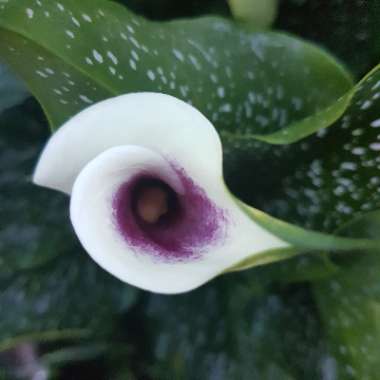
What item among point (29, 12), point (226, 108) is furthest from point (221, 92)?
point (29, 12)

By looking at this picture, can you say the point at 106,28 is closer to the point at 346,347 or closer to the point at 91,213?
the point at 91,213

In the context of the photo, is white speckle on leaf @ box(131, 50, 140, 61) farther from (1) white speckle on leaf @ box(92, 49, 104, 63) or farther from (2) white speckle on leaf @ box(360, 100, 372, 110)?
(2) white speckle on leaf @ box(360, 100, 372, 110)

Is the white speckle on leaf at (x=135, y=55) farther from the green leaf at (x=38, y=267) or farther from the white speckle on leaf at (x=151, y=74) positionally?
the green leaf at (x=38, y=267)

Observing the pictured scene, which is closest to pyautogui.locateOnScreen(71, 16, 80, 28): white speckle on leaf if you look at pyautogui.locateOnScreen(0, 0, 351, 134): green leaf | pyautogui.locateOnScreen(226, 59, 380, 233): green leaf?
pyautogui.locateOnScreen(0, 0, 351, 134): green leaf

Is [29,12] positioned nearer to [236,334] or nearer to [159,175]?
[159,175]

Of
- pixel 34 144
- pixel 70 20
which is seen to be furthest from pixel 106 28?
pixel 34 144

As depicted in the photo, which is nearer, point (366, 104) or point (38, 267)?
point (366, 104)

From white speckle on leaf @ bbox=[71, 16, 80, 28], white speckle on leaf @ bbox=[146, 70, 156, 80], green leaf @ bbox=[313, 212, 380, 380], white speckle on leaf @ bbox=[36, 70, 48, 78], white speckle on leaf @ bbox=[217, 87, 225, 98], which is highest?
white speckle on leaf @ bbox=[71, 16, 80, 28]
